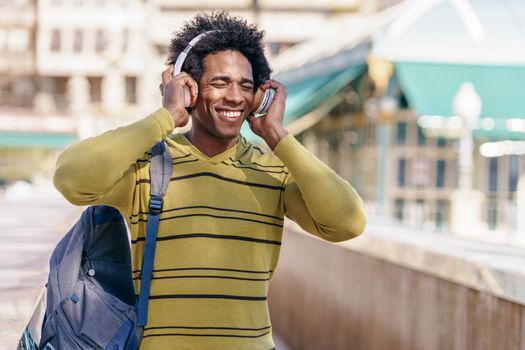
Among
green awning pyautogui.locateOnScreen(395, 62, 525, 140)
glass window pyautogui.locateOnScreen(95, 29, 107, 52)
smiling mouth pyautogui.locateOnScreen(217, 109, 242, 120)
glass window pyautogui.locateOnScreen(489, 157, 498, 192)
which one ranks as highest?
glass window pyautogui.locateOnScreen(95, 29, 107, 52)

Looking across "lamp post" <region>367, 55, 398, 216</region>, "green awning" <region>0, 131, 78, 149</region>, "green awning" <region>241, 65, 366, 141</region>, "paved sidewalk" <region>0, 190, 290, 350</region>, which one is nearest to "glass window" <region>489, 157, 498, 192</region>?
"lamp post" <region>367, 55, 398, 216</region>

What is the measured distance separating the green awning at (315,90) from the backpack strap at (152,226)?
50.0ft

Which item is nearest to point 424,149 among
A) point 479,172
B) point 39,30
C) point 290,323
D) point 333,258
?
point 479,172

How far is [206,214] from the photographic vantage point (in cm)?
240

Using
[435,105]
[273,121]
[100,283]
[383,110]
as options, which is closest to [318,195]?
[273,121]

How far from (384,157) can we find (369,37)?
196 centimetres

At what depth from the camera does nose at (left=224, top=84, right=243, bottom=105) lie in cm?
251

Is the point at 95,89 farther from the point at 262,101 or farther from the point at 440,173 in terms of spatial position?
the point at 262,101

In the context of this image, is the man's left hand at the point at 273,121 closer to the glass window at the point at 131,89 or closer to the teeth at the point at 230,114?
the teeth at the point at 230,114

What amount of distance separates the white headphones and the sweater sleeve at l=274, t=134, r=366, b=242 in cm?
12

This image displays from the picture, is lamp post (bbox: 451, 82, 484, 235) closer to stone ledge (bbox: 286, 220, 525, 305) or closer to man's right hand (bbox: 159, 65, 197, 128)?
stone ledge (bbox: 286, 220, 525, 305)

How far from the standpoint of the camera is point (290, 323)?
28.6 feet

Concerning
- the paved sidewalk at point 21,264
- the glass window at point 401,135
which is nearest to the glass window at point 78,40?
the glass window at point 401,135

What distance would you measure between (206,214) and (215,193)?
0.06 m
